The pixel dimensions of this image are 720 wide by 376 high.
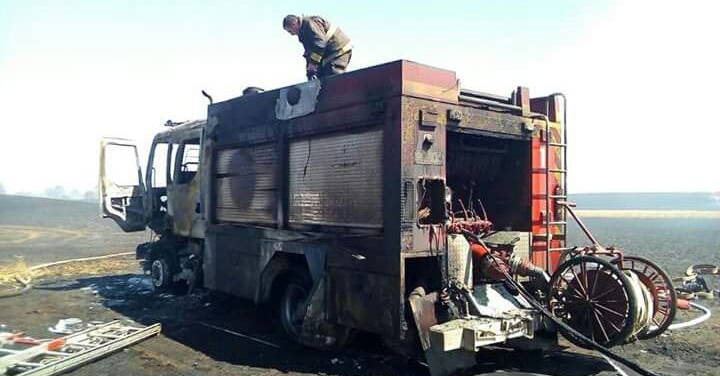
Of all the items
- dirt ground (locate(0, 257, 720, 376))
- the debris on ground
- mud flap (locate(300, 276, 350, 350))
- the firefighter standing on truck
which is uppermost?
the firefighter standing on truck

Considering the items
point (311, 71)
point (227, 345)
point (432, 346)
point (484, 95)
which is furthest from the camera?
point (311, 71)

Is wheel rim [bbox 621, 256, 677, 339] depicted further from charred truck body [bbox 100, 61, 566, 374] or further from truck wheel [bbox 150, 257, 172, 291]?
truck wheel [bbox 150, 257, 172, 291]

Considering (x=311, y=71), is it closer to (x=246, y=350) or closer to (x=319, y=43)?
(x=319, y=43)

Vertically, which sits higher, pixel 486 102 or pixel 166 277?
pixel 486 102

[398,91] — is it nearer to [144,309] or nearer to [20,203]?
[144,309]

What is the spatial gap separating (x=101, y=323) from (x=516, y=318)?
5.75 metres

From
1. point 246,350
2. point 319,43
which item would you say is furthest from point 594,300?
point 319,43

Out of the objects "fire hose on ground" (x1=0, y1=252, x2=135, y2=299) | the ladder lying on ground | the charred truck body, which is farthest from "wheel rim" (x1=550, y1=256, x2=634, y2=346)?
"fire hose on ground" (x1=0, y1=252, x2=135, y2=299)

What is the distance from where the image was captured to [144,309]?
355 inches

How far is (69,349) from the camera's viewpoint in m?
6.50

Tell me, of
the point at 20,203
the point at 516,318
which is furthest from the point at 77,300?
the point at 20,203

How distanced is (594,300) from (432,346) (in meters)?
1.84

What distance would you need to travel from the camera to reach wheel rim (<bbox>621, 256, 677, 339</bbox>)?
5.88m

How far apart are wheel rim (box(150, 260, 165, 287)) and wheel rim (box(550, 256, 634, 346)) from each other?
692cm
